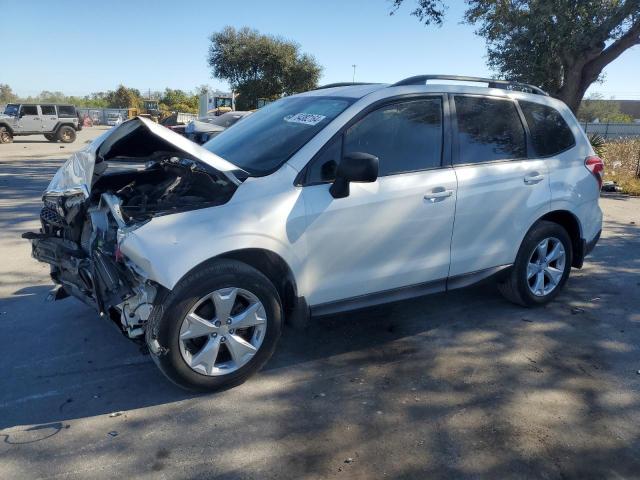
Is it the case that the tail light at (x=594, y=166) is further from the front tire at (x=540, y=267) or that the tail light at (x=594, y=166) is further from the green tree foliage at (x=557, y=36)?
the green tree foliage at (x=557, y=36)

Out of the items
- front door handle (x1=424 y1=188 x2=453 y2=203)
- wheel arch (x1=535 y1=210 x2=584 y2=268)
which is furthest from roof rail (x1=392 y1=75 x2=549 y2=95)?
wheel arch (x1=535 y1=210 x2=584 y2=268)

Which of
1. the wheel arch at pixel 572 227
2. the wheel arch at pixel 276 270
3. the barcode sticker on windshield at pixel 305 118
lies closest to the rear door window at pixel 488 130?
the wheel arch at pixel 572 227

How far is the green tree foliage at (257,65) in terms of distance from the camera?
40.2 m

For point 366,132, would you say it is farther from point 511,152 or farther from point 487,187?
point 511,152

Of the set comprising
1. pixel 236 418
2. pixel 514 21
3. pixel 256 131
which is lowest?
pixel 236 418

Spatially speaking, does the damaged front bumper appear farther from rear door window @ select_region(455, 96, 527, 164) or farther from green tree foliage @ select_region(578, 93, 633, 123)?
green tree foliage @ select_region(578, 93, 633, 123)

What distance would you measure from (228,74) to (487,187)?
131 ft

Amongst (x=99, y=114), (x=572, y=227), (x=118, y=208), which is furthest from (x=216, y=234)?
(x=99, y=114)

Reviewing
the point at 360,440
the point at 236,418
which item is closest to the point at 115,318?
the point at 236,418

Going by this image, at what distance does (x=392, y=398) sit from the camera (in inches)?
137

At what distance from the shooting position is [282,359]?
13.1 ft

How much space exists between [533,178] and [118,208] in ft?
10.8

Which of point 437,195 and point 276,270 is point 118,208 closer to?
point 276,270

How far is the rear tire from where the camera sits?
26359 mm
